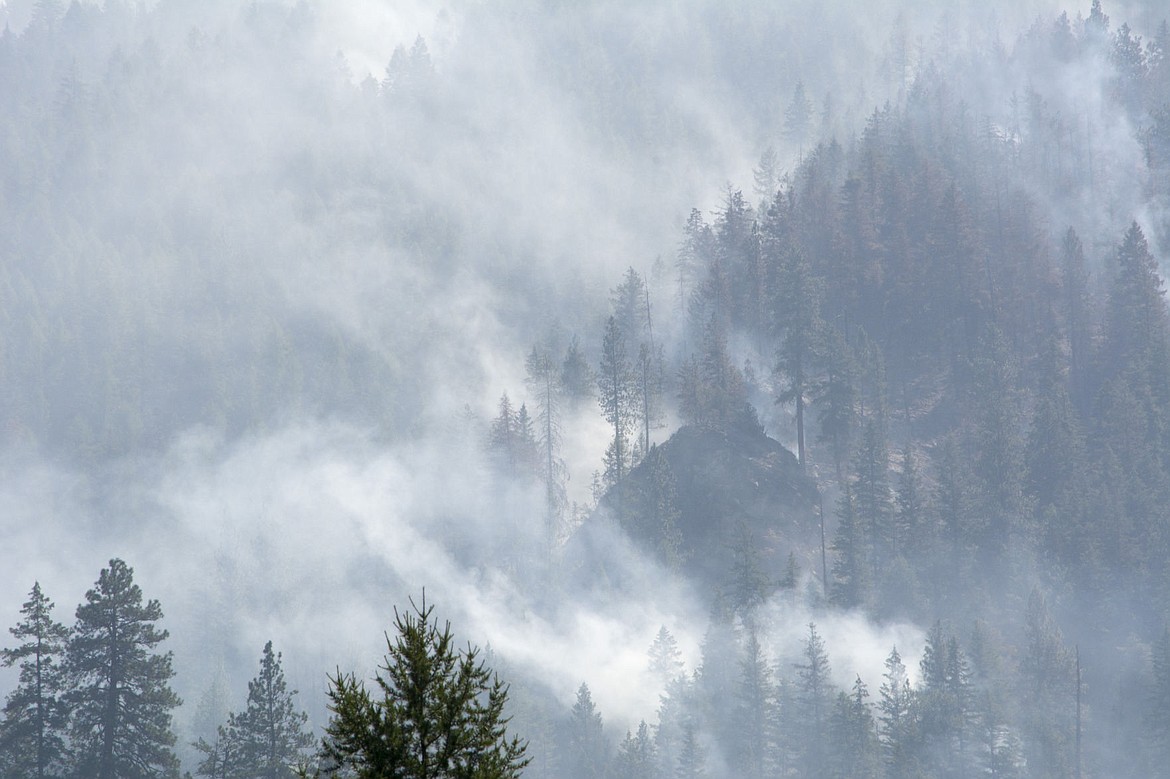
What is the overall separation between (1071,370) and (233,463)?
3016 inches

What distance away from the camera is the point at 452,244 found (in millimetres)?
147250

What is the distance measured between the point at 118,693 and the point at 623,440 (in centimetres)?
6502

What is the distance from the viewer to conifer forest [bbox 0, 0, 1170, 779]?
→ 7369cm

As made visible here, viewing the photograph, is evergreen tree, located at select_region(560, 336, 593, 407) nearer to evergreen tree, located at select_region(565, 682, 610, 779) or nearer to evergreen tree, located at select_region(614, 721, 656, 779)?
evergreen tree, located at select_region(565, 682, 610, 779)

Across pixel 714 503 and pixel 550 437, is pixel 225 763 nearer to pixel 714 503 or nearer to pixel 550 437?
pixel 714 503

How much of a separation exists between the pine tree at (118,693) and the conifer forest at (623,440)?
0.15 m

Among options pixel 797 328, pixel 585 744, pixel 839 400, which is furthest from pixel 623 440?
pixel 585 744

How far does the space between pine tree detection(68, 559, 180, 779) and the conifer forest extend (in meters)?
0.15

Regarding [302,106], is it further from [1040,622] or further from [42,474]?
[1040,622]

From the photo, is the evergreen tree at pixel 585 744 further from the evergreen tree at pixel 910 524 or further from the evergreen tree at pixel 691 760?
the evergreen tree at pixel 910 524

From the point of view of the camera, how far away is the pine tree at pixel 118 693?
36344mm

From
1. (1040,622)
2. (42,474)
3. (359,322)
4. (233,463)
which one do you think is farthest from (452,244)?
(1040,622)

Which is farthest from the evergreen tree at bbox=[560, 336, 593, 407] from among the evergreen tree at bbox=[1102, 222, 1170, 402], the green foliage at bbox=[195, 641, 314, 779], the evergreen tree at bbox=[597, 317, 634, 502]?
the green foliage at bbox=[195, 641, 314, 779]

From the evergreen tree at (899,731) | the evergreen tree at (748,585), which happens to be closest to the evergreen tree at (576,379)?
the evergreen tree at (748,585)
